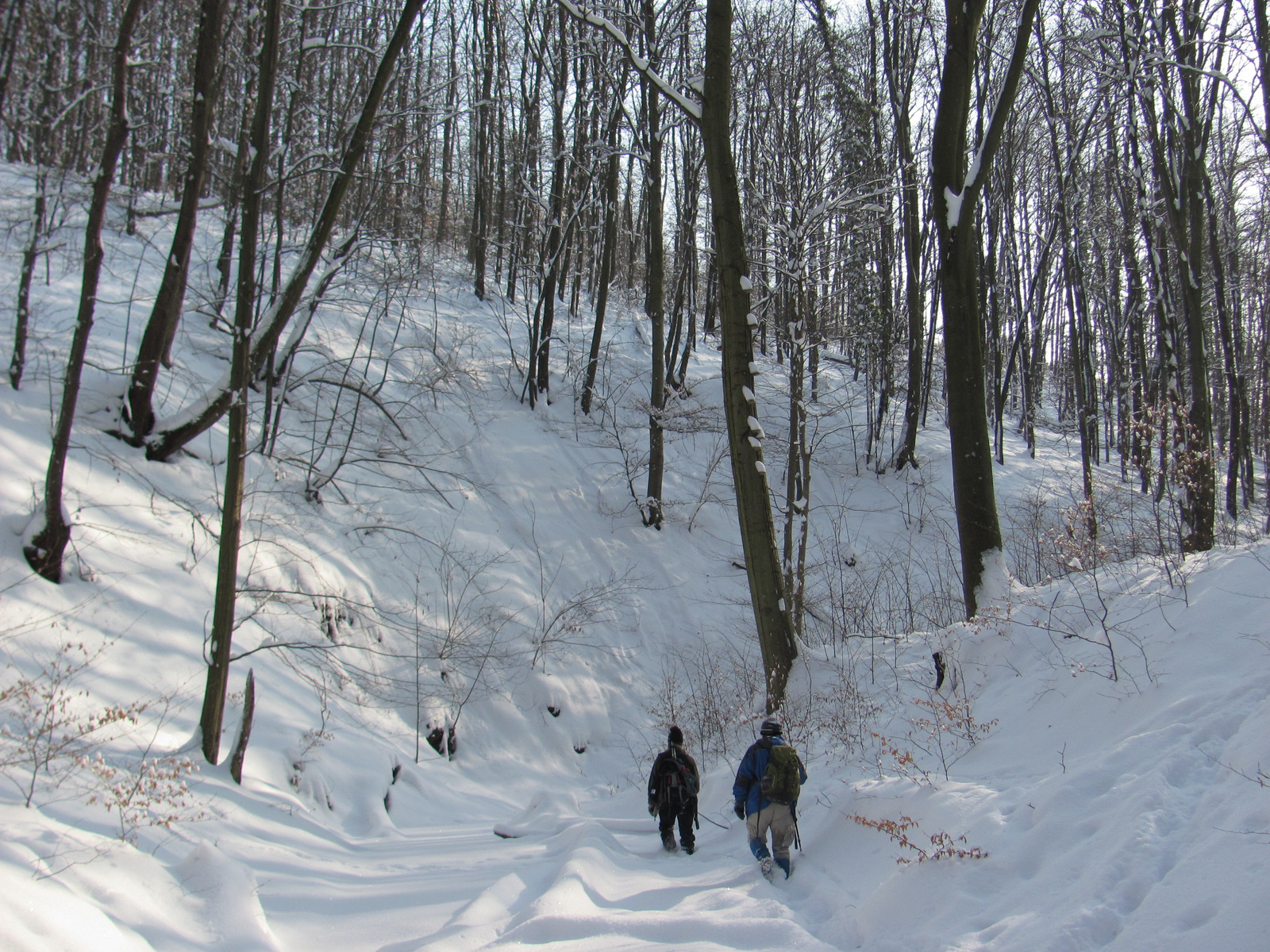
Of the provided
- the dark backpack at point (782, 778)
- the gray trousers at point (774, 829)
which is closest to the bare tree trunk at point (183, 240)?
the dark backpack at point (782, 778)

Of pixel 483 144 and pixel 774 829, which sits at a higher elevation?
pixel 483 144

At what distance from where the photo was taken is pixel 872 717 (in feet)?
25.1

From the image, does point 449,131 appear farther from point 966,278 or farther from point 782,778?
point 782,778

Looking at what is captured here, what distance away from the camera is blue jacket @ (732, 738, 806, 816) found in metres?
5.48

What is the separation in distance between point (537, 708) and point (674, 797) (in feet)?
17.6

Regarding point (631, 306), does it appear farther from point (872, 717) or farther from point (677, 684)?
point (872, 717)

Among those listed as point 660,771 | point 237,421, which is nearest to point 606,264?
point 237,421

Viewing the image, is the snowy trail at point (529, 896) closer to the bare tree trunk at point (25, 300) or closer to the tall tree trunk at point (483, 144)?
the bare tree trunk at point (25, 300)

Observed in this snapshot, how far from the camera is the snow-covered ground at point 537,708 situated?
152 inches

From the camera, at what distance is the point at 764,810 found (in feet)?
17.7

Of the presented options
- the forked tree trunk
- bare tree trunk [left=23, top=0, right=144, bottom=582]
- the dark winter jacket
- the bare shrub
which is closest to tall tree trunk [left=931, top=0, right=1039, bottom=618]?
the forked tree trunk

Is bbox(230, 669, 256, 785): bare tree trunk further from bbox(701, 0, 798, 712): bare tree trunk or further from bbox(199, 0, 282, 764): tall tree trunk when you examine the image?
bbox(701, 0, 798, 712): bare tree trunk

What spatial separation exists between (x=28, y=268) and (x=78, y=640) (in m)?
5.19

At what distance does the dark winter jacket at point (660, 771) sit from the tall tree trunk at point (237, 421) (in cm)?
380
